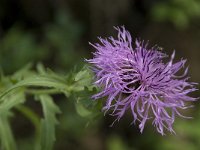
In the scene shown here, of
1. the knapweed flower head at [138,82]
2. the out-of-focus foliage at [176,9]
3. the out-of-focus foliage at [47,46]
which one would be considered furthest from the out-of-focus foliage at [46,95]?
the out-of-focus foliage at [176,9]

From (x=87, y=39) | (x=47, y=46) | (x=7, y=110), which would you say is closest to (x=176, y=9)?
(x=87, y=39)

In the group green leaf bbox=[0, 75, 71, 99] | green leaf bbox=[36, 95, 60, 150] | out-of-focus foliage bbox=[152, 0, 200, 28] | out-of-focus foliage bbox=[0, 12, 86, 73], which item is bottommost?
green leaf bbox=[36, 95, 60, 150]

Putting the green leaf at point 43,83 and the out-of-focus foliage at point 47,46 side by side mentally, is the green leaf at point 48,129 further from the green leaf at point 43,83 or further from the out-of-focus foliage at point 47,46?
the out-of-focus foliage at point 47,46

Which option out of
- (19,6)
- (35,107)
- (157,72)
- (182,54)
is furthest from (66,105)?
(157,72)

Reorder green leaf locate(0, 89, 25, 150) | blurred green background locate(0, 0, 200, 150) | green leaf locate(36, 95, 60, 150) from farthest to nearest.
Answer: blurred green background locate(0, 0, 200, 150) → green leaf locate(0, 89, 25, 150) → green leaf locate(36, 95, 60, 150)

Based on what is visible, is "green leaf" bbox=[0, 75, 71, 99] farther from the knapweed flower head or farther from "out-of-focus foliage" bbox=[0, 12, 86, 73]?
"out-of-focus foliage" bbox=[0, 12, 86, 73]

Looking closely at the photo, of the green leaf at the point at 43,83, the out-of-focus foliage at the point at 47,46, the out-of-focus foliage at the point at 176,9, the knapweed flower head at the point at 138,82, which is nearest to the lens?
the knapweed flower head at the point at 138,82

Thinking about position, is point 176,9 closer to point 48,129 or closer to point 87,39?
point 87,39

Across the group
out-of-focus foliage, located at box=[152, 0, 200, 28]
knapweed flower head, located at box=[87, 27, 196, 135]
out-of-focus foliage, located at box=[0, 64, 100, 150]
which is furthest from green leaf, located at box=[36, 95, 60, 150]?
out-of-focus foliage, located at box=[152, 0, 200, 28]
